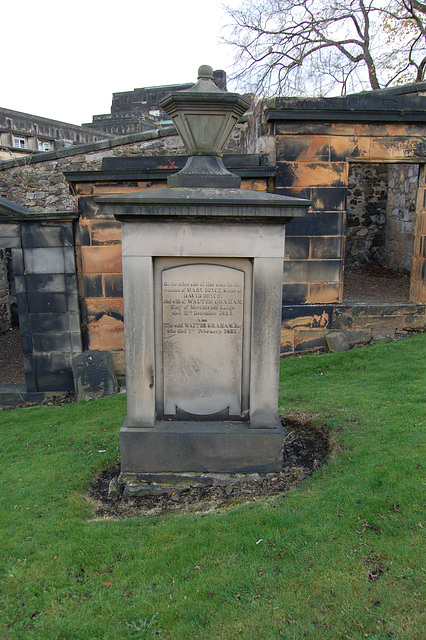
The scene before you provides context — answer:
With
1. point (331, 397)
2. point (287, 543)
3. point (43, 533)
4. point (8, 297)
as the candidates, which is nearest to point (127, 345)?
point (43, 533)

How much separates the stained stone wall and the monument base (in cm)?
990

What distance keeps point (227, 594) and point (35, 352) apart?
6031 mm

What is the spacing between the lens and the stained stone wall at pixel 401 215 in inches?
480

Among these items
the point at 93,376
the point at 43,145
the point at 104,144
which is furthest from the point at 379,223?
the point at 43,145

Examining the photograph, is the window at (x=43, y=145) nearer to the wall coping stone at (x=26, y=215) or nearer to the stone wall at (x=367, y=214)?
the stone wall at (x=367, y=214)

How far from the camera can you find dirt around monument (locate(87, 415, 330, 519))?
3.89 meters

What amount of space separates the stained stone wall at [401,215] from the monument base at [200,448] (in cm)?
990

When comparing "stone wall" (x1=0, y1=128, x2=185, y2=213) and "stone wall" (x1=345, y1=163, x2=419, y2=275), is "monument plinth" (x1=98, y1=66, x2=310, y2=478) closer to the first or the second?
"stone wall" (x1=0, y1=128, x2=185, y2=213)

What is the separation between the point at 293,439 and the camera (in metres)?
4.88

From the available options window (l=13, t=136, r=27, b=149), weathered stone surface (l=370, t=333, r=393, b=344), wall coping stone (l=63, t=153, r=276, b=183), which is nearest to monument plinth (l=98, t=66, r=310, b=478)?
wall coping stone (l=63, t=153, r=276, b=183)

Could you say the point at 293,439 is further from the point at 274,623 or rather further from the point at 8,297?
the point at 8,297

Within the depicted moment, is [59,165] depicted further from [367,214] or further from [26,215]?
[367,214]

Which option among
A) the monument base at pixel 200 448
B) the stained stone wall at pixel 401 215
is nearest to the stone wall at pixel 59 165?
the stained stone wall at pixel 401 215

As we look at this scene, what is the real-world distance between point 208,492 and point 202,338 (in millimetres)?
1330
